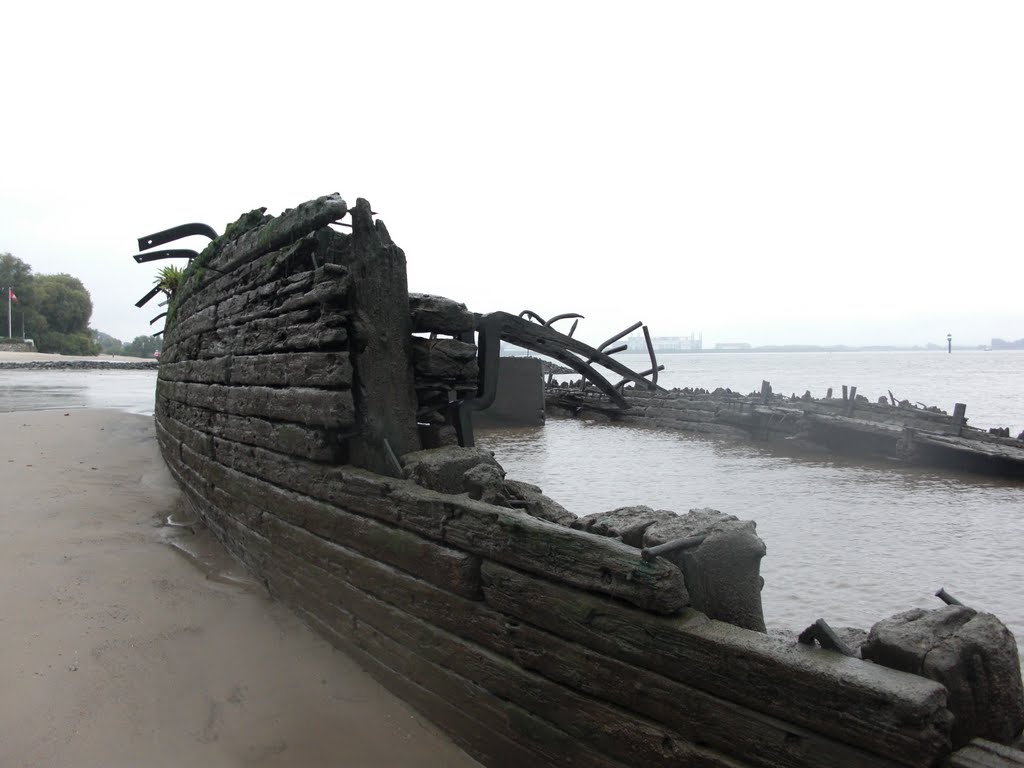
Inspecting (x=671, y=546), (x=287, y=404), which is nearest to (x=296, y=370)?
(x=287, y=404)

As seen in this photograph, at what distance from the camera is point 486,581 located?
311 centimetres

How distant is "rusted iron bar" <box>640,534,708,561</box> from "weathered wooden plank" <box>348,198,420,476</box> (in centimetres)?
210

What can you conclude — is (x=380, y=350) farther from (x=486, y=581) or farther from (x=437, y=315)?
(x=486, y=581)

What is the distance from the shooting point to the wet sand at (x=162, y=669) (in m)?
3.30

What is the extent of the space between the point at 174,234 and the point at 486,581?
31.4 ft

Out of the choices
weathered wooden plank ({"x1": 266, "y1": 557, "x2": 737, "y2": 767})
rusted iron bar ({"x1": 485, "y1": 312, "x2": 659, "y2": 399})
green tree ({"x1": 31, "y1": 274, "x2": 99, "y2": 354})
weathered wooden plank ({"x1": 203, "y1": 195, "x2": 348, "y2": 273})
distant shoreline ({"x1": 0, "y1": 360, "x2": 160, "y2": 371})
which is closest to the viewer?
weathered wooden plank ({"x1": 266, "y1": 557, "x2": 737, "y2": 767})

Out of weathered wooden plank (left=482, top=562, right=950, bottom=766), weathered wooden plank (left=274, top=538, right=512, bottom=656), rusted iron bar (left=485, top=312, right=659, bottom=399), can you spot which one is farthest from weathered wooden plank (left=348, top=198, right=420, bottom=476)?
rusted iron bar (left=485, top=312, right=659, bottom=399)

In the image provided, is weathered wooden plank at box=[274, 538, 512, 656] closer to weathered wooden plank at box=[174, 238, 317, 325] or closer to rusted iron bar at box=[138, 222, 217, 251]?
weathered wooden plank at box=[174, 238, 317, 325]

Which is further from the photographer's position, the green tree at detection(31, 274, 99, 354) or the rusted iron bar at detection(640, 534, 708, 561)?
the green tree at detection(31, 274, 99, 354)

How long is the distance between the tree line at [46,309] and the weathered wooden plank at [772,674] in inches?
3067

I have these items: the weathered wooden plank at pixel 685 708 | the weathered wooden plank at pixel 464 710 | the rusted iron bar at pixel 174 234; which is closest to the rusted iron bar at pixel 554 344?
the rusted iron bar at pixel 174 234

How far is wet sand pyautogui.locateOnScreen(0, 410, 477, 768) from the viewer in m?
3.30

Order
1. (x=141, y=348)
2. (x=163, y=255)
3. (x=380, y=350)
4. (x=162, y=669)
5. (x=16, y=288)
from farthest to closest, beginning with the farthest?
(x=141, y=348) < (x=16, y=288) < (x=163, y=255) < (x=380, y=350) < (x=162, y=669)

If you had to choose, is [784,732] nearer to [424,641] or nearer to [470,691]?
[470,691]
